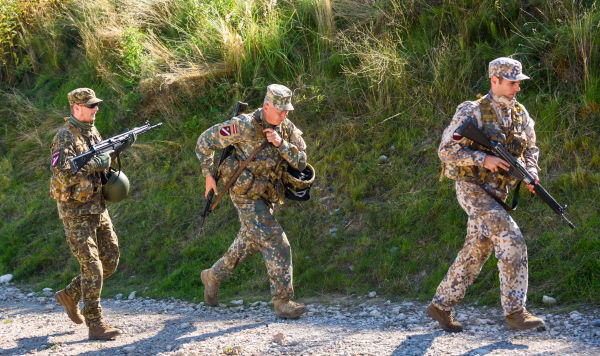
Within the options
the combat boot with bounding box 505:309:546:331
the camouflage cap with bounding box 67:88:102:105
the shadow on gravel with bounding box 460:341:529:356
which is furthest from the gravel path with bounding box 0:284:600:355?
the camouflage cap with bounding box 67:88:102:105

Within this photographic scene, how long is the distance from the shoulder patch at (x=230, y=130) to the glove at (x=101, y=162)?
103 centimetres

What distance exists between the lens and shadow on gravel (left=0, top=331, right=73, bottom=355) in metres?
5.74

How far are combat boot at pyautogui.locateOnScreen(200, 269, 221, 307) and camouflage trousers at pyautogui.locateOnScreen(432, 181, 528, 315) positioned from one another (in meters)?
2.17

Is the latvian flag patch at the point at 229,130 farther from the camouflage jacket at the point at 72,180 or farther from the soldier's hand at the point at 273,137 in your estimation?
the camouflage jacket at the point at 72,180

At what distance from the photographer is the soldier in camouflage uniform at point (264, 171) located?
19.2ft

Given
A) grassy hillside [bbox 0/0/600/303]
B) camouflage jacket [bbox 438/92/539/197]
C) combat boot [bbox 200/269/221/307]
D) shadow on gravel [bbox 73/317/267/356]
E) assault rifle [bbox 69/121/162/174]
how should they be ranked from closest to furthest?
camouflage jacket [bbox 438/92/539/197]
shadow on gravel [bbox 73/317/267/356]
assault rifle [bbox 69/121/162/174]
combat boot [bbox 200/269/221/307]
grassy hillside [bbox 0/0/600/303]

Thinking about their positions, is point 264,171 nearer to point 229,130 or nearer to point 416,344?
point 229,130

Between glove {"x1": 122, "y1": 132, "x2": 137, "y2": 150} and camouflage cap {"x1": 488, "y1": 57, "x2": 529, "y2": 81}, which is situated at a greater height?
camouflage cap {"x1": 488, "y1": 57, "x2": 529, "y2": 81}

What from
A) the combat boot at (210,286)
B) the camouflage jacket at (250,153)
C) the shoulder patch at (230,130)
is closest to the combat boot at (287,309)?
the combat boot at (210,286)

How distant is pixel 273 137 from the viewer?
5.74 meters

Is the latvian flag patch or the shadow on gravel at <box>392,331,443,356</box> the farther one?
the latvian flag patch

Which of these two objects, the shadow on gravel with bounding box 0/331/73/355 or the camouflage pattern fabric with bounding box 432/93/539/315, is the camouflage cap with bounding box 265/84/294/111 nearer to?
the camouflage pattern fabric with bounding box 432/93/539/315

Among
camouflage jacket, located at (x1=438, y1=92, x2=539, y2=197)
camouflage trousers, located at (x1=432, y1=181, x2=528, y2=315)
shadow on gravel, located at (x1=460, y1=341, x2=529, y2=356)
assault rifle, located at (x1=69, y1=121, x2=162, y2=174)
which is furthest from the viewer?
assault rifle, located at (x1=69, y1=121, x2=162, y2=174)

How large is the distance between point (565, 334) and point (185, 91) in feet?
21.2
